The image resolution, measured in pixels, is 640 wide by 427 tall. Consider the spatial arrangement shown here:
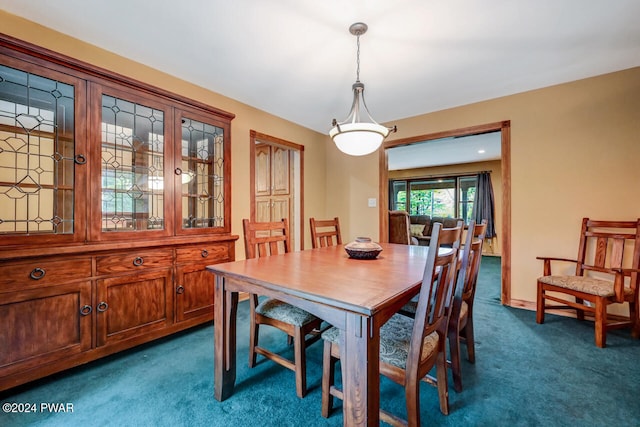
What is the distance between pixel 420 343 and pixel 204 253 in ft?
6.31

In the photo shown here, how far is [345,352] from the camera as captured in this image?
1.00m

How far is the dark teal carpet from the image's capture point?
4.54ft

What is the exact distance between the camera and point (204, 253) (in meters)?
2.39

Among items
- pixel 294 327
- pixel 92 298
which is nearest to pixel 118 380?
pixel 92 298

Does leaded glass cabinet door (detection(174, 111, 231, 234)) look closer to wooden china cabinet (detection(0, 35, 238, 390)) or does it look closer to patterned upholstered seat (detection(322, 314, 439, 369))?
wooden china cabinet (detection(0, 35, 238, 390))

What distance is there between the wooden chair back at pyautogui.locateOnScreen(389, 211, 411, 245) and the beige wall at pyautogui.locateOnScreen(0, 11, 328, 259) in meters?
1.15

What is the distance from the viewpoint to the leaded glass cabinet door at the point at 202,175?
7.80ft

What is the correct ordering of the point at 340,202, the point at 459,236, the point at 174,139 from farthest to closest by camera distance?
the point at 340,202 → the point at 174,139 → the point at 459,236

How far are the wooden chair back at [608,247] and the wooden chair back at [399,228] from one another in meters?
2.06

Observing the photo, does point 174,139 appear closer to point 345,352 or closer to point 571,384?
point 345,352

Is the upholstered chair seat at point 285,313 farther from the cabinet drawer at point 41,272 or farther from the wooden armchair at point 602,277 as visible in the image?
the wooden armchair at point 602,277

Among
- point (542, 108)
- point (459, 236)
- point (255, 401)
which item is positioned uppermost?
point (542, 108)

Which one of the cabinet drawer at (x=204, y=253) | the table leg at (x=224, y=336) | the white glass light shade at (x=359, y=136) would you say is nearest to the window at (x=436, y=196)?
the white glass light shade at (x=359, y=136)

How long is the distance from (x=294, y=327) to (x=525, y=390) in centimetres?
139
